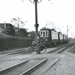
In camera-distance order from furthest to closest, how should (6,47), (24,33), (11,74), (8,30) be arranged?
(24,33)
(8,30)
(6,47)
(11,74)

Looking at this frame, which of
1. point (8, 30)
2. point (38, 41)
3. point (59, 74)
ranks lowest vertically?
point (59, 74)

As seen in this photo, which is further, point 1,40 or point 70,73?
point 1,40

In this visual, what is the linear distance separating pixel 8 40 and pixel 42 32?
705 cm

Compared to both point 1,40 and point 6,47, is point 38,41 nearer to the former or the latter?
point 1,40

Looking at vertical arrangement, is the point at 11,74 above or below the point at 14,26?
below

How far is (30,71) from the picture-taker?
943 cm

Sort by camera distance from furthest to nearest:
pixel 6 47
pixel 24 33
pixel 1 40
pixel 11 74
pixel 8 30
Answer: pixel 24 33
pixel 8 30
pixel 6 47
pixel 1 40
pixel 11 74

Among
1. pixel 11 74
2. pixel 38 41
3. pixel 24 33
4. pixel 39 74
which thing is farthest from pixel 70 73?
pixel 24 33

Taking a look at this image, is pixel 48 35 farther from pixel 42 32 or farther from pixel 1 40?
pixel 1 40

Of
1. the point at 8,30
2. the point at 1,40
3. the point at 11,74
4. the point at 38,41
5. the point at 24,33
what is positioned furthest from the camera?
the point at 24,33

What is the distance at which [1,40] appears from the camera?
34.8m

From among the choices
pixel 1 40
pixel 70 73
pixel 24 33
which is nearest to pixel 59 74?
pixel 70 73

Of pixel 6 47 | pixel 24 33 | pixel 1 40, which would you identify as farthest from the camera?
pixel 24 33

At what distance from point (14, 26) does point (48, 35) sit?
37.7 meters
